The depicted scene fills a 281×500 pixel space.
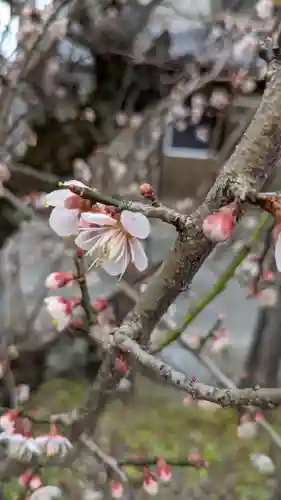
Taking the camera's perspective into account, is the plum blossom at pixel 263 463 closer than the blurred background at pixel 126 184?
Yes

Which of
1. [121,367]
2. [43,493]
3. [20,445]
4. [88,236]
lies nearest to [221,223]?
[88,236]

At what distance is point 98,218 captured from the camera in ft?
1.50

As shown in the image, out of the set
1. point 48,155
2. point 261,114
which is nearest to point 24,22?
point 48,155

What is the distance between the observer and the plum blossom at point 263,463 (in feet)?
5.93

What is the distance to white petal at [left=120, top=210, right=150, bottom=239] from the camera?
1.49ft

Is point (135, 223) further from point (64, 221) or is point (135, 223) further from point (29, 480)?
point (29, 480)

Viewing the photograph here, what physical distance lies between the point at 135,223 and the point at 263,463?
62.8 inches

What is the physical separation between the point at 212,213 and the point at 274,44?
16cm

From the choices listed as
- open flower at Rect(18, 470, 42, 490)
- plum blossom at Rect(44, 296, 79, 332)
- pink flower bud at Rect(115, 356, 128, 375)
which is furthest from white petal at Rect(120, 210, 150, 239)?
open flower at Rect(18, 470, 42, 490)

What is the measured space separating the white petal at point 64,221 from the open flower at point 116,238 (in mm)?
10

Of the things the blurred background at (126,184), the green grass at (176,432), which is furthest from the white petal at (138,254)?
the green grass at (176,432)

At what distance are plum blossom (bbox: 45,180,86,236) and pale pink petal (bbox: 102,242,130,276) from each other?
46 mm

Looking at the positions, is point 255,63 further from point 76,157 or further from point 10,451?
point 10,451

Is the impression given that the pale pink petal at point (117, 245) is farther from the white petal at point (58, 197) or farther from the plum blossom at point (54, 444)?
the plum blossom at point (54, 444)
